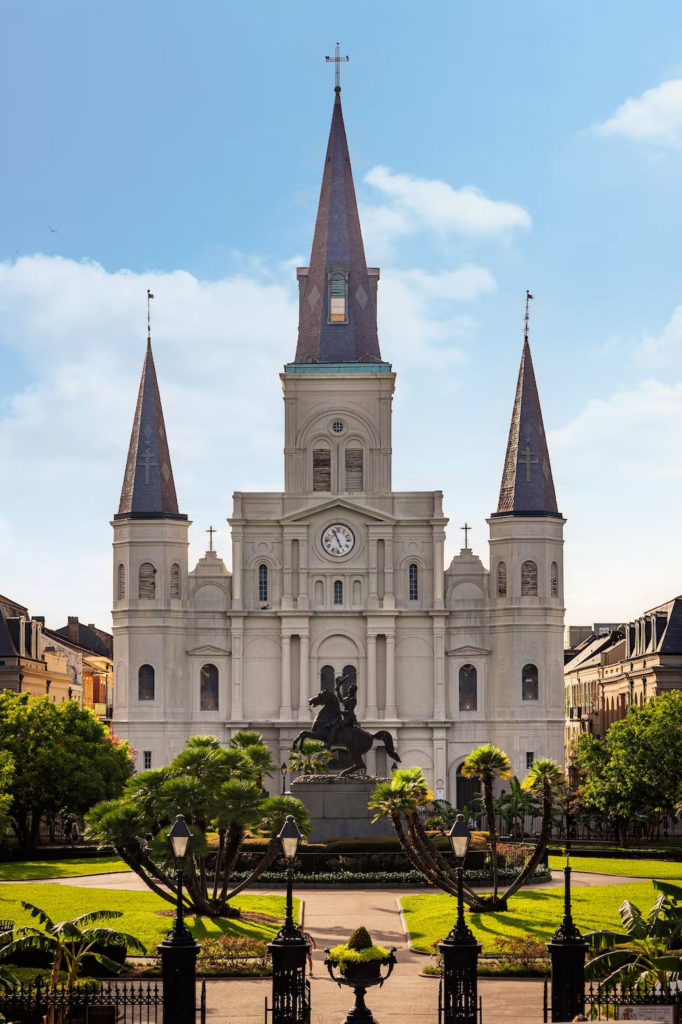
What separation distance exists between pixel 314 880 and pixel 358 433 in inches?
1790

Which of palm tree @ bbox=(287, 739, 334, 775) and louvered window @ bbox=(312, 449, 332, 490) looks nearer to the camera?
palm tree @ bbox=(287, 739, 334, 775)

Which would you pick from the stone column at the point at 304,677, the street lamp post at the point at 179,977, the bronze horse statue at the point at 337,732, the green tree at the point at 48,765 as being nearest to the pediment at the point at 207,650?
the stone column at the point at 304,677

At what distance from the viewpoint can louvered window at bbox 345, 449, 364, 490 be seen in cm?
9606

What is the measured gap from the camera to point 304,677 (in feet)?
305

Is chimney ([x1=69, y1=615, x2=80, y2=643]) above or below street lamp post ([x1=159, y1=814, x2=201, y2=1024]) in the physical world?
above

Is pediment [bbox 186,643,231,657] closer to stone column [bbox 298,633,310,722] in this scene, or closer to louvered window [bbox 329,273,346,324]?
stone column [bbox 298,633,310,722]

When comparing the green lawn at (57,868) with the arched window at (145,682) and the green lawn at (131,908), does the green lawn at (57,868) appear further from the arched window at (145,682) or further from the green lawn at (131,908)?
the arched window at (145,682)

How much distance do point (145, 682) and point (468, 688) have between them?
19.1 metres

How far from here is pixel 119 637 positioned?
308 feet

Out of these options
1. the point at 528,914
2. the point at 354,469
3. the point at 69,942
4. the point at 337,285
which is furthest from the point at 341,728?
the point at 337,285

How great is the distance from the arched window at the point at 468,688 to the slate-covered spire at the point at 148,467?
19273mm

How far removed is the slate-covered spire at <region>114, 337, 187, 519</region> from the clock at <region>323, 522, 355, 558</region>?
877 centimetres

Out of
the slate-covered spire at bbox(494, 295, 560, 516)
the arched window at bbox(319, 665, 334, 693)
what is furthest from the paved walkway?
the slate-covered spire at bbox(494, 295, 560, 516)

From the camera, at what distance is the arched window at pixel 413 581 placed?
95000 mm
